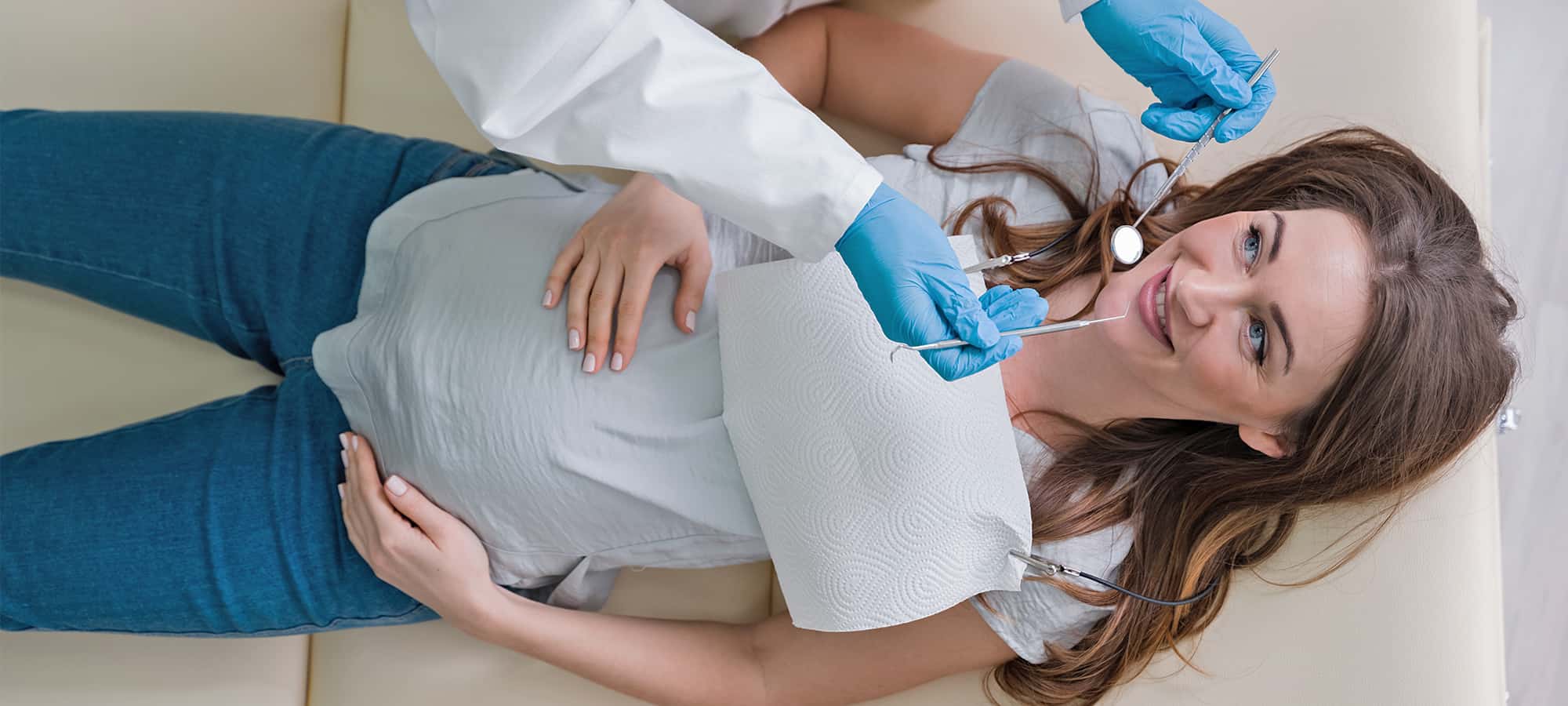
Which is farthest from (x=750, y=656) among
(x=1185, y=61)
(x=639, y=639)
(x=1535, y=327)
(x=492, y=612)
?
(x=1535, y=327)

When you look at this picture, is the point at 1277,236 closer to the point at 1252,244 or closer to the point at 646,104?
the point at 1252,244

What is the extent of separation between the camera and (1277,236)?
1108 mm

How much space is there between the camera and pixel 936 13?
1528 mm

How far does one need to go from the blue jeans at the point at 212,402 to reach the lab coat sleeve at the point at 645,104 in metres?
0.50

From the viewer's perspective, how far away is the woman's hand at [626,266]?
47.0 inches

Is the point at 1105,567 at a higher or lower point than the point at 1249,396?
lower

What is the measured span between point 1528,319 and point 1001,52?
119cm

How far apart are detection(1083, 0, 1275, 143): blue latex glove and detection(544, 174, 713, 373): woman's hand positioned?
538mm

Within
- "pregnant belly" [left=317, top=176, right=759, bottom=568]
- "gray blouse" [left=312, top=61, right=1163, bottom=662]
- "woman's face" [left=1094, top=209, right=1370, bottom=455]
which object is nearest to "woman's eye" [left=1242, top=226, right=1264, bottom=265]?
"woman's face" [left=1094, top=209, right=1370, bottom=455]

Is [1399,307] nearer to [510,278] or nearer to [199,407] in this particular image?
[510,278]

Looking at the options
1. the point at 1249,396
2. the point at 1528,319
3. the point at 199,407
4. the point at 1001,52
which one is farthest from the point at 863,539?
the point at 1528,319

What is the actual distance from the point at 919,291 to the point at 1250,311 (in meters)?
0.39

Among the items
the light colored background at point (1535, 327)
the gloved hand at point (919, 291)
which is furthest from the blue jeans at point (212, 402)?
the light colored background at point (1535, 327)

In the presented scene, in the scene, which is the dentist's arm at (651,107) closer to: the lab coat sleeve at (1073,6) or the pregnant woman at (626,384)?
the pregnant woman at (626,384)
